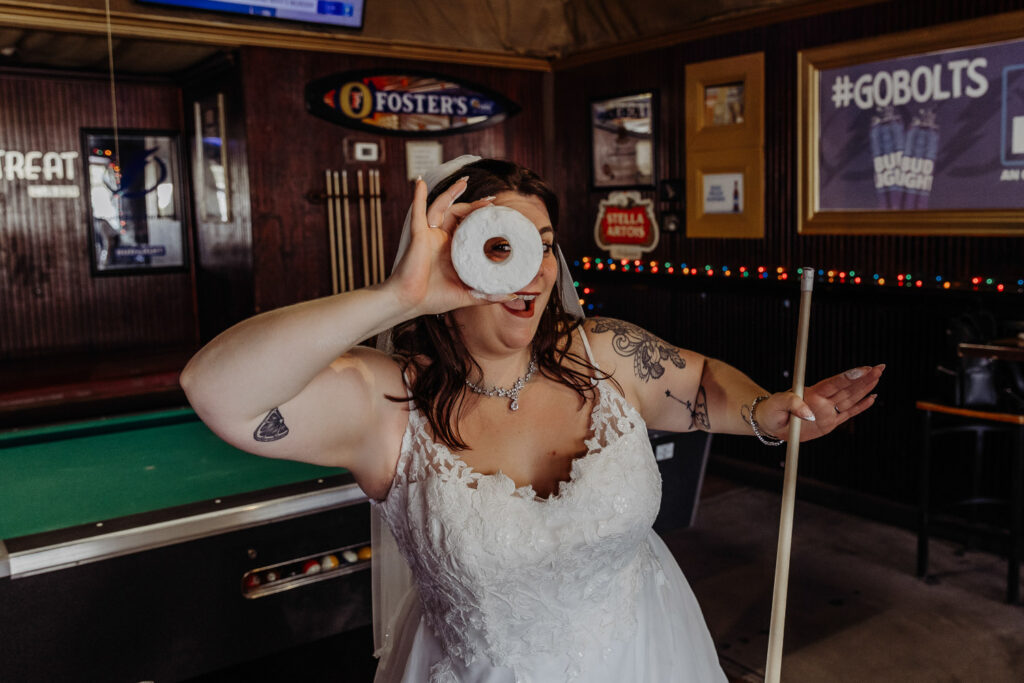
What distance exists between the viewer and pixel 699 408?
1.86 m

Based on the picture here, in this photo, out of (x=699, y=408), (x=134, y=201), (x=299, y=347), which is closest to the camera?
(x=299, y=347)

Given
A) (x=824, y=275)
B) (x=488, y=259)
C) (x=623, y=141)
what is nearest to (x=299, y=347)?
(x=488, y=259)

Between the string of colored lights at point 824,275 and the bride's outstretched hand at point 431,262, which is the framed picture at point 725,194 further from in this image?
the bride's outstretched hand at point 431,262

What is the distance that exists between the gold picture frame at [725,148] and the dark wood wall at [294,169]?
1.94m

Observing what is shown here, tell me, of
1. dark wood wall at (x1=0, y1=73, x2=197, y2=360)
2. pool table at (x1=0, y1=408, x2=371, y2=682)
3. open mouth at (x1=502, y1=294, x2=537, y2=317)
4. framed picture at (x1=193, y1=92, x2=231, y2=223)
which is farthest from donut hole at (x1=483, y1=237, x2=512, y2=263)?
dark wood wall at (x1=0, y1=73, x2=197, y2=360)

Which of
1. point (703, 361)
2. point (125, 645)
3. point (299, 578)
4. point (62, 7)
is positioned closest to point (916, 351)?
point (703, 361)

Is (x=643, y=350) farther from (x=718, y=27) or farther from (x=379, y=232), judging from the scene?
(x=379, y=232)

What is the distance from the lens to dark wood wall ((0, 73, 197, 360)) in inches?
234

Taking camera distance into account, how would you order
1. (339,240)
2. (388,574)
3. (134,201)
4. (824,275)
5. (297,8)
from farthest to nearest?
1. (134,201)
2. (339,240)
3. (297,8)
4. (824,275)
5. (388,574)

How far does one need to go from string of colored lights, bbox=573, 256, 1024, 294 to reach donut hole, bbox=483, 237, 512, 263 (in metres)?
3.59

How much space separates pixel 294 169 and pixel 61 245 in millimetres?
1765

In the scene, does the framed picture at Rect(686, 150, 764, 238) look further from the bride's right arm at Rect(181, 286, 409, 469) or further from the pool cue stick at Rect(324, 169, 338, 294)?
the bride's right arm at Rect(181, 286, 409, 469)

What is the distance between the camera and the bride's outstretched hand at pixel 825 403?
1517mm

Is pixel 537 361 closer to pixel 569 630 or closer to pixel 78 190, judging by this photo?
pixel 569 630
